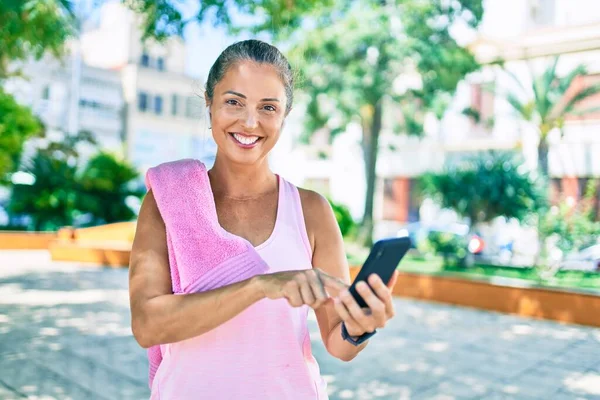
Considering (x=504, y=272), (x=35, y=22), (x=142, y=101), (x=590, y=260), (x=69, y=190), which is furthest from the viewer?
(x=142, y=101)

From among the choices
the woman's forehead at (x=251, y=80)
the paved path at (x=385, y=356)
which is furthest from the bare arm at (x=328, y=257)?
the paved path at (x=385, y=356)

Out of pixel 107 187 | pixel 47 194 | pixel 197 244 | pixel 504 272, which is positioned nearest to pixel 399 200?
pixel 504 272

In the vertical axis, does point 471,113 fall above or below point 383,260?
above

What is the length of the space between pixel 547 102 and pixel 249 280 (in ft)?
72.8

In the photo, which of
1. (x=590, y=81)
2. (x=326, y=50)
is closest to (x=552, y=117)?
(x=590, y=81)

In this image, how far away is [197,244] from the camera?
133 centimetres

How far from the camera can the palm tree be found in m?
20.9

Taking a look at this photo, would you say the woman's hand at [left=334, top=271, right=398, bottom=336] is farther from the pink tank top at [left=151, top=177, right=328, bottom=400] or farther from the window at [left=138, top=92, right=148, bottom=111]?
the window at [left=138, top=92, right=148, bottom=111]

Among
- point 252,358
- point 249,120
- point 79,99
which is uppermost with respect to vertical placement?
point 79,99

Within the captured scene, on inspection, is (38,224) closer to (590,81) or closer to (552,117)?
(552,117)

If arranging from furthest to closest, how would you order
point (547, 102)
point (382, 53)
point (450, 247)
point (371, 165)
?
point (547, 102) < point (371, 165) < point (382, 53) < point (450, 247)

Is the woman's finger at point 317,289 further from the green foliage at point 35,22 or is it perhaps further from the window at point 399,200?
the window at point 399,200

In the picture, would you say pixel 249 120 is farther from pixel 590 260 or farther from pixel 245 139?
pixel 590 260

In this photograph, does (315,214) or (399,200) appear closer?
(315,214)
